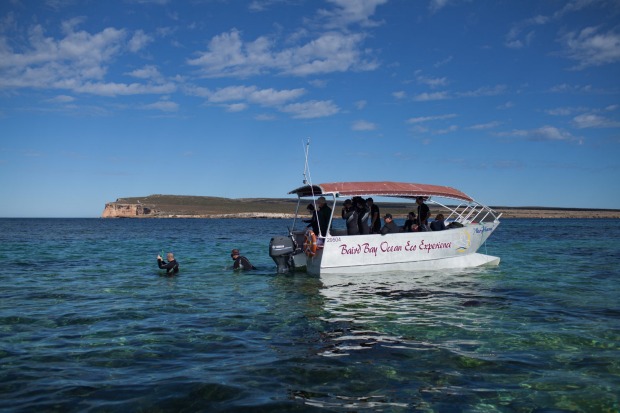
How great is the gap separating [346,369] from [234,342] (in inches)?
103

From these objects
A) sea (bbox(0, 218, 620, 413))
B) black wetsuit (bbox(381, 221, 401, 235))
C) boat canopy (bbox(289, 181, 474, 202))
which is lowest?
sea (bbox(0, 218, 620, 413))

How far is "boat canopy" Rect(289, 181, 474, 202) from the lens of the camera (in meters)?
17.3

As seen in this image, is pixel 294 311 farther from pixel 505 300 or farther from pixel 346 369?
pixel 505 300

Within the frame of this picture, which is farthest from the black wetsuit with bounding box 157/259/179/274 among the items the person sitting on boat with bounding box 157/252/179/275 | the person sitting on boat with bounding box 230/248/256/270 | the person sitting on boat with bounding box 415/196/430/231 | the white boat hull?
the person sitting on boat with bounding box 415/196/430/231

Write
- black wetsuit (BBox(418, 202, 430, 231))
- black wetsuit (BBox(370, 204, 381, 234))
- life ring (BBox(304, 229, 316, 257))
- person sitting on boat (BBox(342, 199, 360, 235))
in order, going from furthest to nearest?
1. black wetsuit (BBox(418, 202, 430, 231))
2. black wetsuit (BBox(370, 204, 381, 234))
3. person sitting on boat (BBox(342, 199, 360, 235))
4. life ring (BBox(304, 229, 316, 257))

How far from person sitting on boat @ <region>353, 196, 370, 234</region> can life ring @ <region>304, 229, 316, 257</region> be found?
6.29 ft

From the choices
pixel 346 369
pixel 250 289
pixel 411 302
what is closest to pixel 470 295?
pixel 411 302

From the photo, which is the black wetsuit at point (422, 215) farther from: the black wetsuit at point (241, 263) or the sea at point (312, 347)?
the black wetsuit at point (241, 263)

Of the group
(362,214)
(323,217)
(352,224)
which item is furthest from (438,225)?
(323,217)

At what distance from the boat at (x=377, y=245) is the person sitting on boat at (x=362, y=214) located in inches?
17.8

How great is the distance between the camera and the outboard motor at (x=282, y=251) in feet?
60.3

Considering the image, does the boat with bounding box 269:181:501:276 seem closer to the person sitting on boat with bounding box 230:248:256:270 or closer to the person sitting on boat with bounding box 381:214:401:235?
the person sitting on boat with bounding box 381:214:401:235

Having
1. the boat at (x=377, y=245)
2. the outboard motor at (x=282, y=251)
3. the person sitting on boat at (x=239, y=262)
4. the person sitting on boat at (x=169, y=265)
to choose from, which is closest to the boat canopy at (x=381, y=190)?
the boat at (x=377, y=245)

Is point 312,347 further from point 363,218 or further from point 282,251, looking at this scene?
point 282,251
